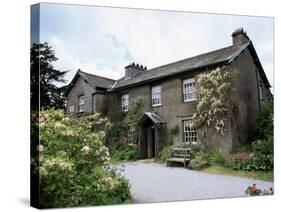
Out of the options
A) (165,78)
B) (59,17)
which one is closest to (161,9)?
(165,78)

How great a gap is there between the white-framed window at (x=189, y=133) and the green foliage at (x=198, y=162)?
28cm

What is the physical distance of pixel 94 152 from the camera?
6.81 meters

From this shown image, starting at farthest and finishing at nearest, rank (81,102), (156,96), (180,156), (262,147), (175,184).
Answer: (262,147) < (156,96) < (180,156) < (175,184) < (81,102)

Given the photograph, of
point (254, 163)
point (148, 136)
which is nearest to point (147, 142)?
point (148, 136)

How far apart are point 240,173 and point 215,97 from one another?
4.89 ft

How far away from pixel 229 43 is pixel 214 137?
5.93 feet

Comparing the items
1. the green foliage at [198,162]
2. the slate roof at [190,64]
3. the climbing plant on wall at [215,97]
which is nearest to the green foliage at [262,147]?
the green foliage at [198,162]

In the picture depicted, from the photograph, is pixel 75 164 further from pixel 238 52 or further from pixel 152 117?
pixel 238 52

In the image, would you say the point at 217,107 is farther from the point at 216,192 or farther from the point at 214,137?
the point at 216,192

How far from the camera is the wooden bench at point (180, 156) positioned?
7579 mm

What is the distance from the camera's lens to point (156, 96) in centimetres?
793

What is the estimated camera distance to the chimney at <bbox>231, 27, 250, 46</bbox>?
805cm

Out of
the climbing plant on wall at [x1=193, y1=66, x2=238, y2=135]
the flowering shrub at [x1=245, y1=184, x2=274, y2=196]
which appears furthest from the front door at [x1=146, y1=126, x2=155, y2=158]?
the flowering shrub at [x1=245, y1=184, x2=274, y2=196]

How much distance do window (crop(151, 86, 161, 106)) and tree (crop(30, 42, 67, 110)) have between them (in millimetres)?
1852
